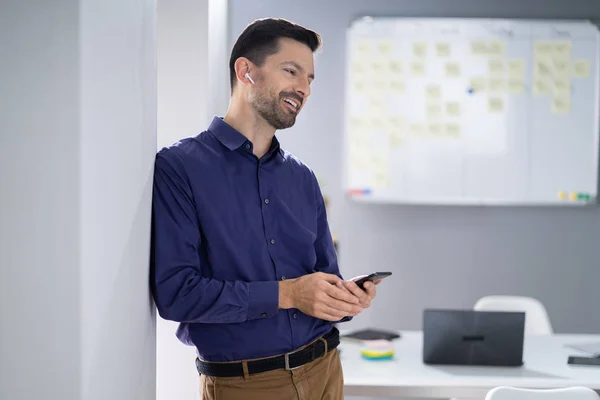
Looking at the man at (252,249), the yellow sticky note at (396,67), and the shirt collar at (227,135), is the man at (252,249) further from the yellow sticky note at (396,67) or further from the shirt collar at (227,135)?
the yellow sticky note at (396,67)

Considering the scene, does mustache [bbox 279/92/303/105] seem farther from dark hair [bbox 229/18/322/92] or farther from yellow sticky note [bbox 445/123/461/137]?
yellow sticky note [bbox 445/123/461/137]

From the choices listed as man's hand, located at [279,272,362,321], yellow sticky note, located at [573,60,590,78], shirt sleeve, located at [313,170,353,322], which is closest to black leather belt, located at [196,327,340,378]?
man's hand, located at [279,272,362,321]

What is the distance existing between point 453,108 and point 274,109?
278 centimetres

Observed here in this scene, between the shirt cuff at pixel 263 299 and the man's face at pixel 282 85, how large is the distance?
0.44 metres

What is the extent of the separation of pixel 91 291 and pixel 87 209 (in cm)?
13

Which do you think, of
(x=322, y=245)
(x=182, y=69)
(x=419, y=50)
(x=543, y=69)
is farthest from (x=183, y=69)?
(x=543, y=69)

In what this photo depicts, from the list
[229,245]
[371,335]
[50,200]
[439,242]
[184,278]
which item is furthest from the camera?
[439,242]

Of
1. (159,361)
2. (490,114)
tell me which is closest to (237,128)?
(159,361)

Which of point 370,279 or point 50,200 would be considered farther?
point 370,279

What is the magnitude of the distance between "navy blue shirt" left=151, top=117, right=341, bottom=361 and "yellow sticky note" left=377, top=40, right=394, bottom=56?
2608mm

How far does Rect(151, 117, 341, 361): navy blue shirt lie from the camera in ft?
5.15

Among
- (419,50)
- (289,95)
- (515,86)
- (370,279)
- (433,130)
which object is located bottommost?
(370,279)

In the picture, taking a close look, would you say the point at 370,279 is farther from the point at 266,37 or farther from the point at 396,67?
the point at 396,67

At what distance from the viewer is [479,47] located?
14.2 ft
